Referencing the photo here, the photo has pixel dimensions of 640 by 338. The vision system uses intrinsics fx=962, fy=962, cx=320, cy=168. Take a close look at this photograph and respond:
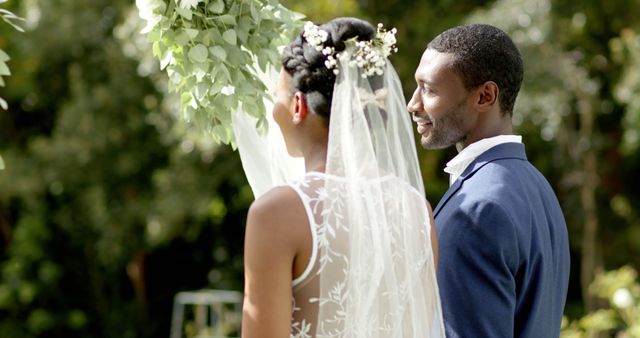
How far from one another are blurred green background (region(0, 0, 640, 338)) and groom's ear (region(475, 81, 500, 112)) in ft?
18.0

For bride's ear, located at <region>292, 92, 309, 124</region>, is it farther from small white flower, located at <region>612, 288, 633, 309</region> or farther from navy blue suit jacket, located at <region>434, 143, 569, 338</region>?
small white flower, located at <region>612, 288, 633, 309</region>

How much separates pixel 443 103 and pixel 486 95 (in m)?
0.10

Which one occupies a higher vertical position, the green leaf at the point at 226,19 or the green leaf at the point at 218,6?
the green leaf at the point at 218,6

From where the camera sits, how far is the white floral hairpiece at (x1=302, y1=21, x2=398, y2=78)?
6.53ft

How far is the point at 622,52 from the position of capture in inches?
363

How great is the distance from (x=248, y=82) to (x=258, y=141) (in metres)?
0.23

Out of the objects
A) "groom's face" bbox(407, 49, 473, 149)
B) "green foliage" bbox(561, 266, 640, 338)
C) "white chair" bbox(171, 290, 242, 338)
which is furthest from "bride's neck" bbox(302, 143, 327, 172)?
"white chair" bbox(171, 290, 242, 338)

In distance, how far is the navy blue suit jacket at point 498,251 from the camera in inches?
78.4

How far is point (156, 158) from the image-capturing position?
11133 mm

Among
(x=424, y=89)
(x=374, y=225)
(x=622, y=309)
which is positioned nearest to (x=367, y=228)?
(x=374, y=225)

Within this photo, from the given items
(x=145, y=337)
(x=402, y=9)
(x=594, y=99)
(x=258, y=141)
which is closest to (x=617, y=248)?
(x=594, y=99)

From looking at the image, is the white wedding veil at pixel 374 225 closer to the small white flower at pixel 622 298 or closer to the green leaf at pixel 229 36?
the green leaf at pixel 229 36

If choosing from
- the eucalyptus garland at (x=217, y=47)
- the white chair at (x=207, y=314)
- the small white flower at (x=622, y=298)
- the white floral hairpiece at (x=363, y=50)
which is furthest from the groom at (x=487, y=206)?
the white chair at (x=207, y=314)

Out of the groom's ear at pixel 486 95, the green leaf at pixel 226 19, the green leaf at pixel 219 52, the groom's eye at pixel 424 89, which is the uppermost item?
the green leaf at pixel 226 19
